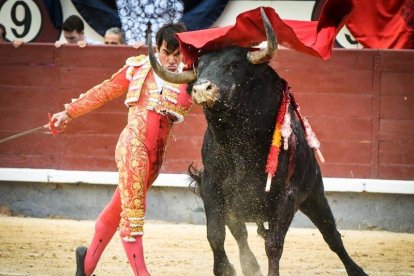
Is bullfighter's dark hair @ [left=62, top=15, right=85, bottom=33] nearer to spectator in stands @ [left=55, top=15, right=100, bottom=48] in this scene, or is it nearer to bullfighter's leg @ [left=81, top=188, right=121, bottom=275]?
spectator in stands @ [left=55, top=15, right=100, bottom=48]

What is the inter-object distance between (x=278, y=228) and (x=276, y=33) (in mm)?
837

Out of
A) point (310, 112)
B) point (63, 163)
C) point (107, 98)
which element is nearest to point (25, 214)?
point (63, 163)

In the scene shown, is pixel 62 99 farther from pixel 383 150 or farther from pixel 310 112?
pixel 383 150

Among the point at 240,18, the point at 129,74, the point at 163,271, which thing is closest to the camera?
Result: the point at 240,18

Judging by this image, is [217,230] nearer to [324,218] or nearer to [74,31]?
[324,218]

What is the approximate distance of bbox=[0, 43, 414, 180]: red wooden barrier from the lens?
26.2 ft

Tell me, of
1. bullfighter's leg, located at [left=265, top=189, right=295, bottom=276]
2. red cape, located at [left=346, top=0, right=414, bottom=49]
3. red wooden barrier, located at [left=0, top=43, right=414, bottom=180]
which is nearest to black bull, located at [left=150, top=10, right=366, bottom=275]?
bullfighter's leg, located at [left=265, top=189, right=295, bottom=276]

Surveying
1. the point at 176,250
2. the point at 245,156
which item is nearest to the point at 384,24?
the point at 176,250

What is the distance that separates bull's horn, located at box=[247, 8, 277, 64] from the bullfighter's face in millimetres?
351

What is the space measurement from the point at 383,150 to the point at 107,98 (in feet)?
11.4

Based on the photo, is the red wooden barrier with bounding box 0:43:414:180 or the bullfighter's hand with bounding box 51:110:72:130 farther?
the red wooden barrier with bounding box 0:43:414:180

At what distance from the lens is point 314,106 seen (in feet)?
26.3

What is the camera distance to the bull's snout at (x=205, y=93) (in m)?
4.42

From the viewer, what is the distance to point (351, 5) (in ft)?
15.4
